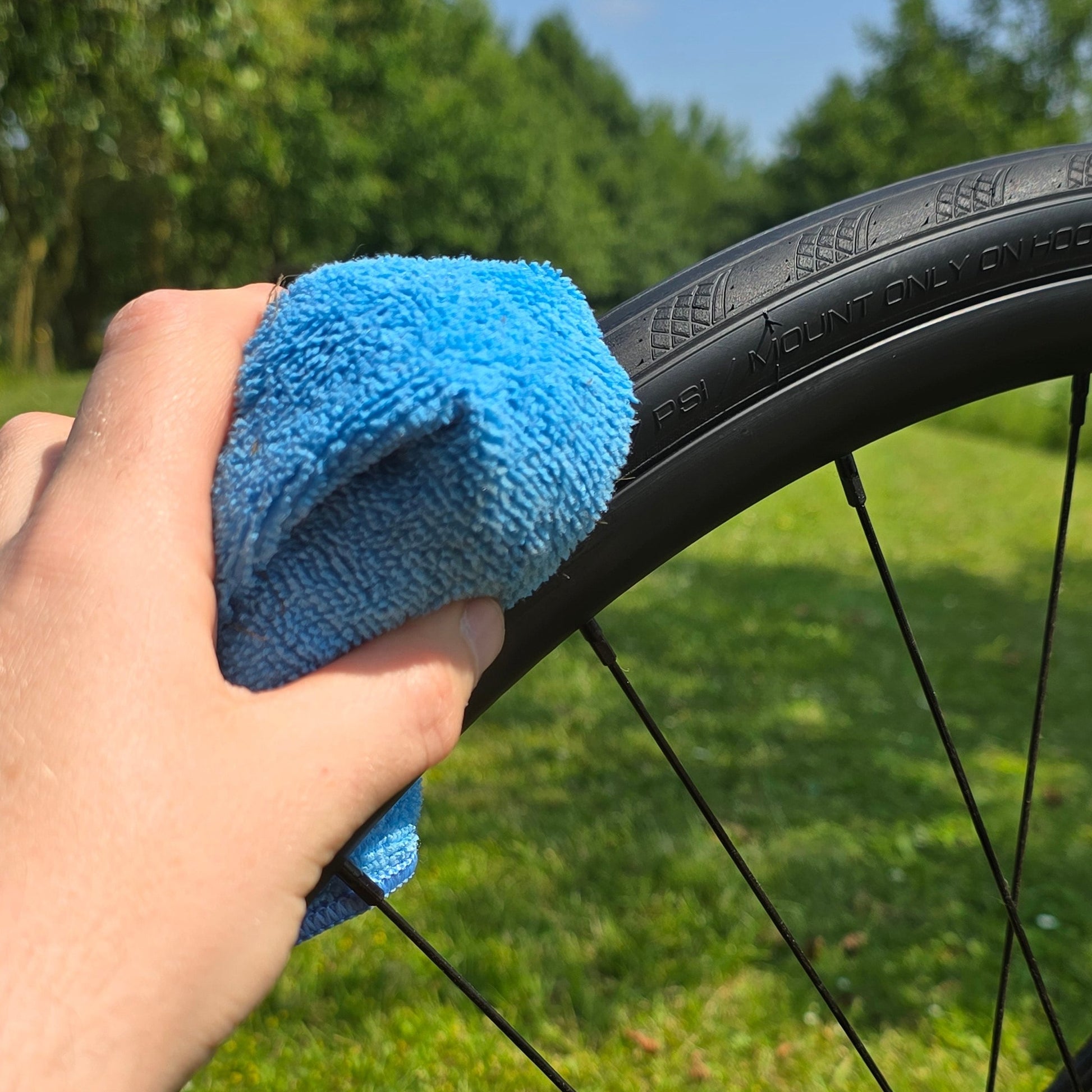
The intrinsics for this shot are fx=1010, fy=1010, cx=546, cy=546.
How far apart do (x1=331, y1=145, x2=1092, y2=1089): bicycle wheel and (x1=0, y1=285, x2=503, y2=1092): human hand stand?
0.73 feet

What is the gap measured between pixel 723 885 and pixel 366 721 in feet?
8.04

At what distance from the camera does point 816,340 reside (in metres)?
0.86

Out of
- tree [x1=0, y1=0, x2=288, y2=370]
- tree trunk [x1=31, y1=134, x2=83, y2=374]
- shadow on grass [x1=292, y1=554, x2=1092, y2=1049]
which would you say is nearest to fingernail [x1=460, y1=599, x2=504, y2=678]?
shadow on grass [x1=292, y1=554, x2=1092, y2=1049]

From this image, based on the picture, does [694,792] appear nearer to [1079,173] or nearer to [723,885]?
[1079,173]

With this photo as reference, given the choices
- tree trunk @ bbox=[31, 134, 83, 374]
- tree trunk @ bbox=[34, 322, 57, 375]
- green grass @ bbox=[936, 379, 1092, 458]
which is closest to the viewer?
green grass @ bbox=[936, 379, 1092, 458]

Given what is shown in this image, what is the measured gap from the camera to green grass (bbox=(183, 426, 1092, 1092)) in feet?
7.36

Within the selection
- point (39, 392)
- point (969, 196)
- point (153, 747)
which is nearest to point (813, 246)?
point (969, 196)

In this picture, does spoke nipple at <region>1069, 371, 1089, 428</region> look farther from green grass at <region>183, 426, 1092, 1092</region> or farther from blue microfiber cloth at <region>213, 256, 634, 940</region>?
green grass at <region>183, 426, 1092, 1092</region>

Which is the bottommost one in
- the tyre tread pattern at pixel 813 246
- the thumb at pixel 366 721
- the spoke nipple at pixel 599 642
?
the spoke nipple at pixel 599 642

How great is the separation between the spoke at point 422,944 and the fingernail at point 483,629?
19 cm

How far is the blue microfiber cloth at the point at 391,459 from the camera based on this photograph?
0.60 meters

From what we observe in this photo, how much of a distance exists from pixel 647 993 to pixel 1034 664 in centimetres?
357

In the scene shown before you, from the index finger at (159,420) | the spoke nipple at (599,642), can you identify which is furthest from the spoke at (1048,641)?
the index finger at (159,420)

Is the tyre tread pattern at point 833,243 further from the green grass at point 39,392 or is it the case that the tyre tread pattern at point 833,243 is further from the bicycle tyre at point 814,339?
the green grass at point 39,392
